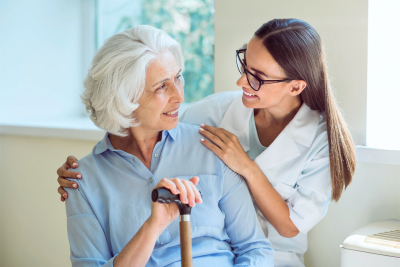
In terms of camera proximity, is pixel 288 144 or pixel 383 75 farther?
pixel 383 75

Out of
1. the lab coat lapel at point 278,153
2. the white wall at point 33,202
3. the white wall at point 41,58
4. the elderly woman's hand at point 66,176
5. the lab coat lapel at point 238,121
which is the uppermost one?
the white wall at point 41,58

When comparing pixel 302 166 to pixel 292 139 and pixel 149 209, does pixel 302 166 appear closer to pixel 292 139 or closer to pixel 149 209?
pixel 292 139

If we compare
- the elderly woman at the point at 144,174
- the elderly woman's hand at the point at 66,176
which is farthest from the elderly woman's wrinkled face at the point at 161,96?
the elderly woman's hand at the point at 66,176

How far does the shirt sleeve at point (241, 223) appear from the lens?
1384mm

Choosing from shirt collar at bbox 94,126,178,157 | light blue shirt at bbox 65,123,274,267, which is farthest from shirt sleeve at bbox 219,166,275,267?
shirt collar at bbox 94,126,178,157

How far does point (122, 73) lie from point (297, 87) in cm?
63

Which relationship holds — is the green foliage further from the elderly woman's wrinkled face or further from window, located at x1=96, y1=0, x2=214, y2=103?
the elderly woman's wrinkled face

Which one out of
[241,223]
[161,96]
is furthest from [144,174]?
[241,223]

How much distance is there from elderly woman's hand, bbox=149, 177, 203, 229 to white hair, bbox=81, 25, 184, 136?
0.36 m

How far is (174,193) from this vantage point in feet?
3.38

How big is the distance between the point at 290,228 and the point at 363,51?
758 millimetres

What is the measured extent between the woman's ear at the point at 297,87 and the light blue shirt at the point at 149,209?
0.37 meters

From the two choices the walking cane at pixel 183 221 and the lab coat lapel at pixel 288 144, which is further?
the lab coat lapel at pixel 288 144

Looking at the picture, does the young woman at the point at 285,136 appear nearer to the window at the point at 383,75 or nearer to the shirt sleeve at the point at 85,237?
the shirt sleeve at the point at 85,237
